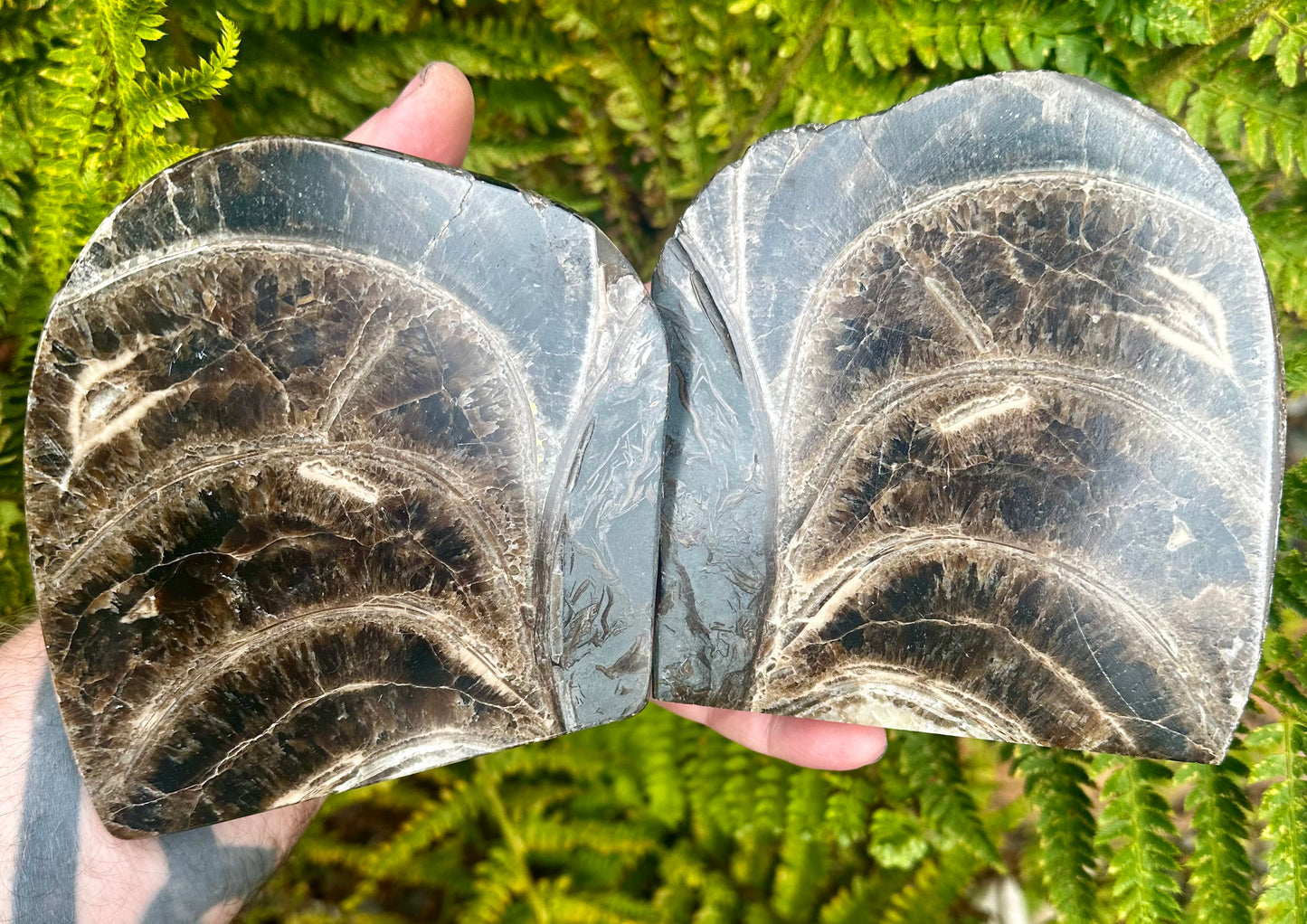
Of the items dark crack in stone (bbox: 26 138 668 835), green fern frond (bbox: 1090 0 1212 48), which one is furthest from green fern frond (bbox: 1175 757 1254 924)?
green fern frond (bbox: 1090 0 1212 48)

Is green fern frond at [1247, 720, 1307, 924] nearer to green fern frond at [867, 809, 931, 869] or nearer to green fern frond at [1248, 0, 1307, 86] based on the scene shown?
green fern frond at [867, 809, 931, 869]

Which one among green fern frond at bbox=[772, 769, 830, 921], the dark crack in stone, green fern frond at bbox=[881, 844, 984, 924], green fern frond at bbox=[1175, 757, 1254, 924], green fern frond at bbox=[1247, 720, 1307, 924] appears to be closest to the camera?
the dark crack in stone

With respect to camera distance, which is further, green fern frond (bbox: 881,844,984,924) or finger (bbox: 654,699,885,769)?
green fern frond (bbox: 881,844,984,924)

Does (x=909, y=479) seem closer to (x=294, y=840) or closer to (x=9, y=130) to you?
(x=294, y=840)


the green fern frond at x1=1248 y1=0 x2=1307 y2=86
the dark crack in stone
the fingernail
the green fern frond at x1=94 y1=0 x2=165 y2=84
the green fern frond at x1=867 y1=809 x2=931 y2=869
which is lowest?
the green fern frond at x1=867 y1=809 x2=931 y2=869

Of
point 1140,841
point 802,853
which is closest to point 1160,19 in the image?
point 1140,841

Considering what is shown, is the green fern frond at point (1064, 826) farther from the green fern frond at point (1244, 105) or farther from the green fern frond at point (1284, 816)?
the green fern frond at point (1244, 105)

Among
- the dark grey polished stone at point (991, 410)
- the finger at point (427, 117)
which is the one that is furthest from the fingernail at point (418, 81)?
the dark grey polished stone at point (991, 410)

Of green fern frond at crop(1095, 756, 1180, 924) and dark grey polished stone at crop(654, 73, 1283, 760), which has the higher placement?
dark grey polished stone at crop(654, 73, 1283, 760)
